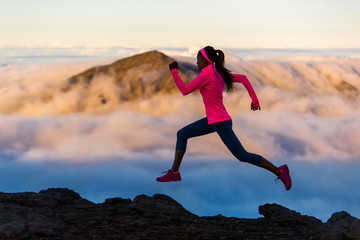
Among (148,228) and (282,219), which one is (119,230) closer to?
(148,228)

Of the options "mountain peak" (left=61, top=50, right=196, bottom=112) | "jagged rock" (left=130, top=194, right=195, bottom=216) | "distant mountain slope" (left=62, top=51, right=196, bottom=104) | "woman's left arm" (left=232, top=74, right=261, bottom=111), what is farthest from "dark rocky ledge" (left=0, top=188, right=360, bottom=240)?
"mountain peak" (left=61, top=50, right=196, bottom=112)

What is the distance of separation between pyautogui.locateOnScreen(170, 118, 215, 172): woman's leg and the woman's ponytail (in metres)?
0.83

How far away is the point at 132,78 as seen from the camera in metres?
178

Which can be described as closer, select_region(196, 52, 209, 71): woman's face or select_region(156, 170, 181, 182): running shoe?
select_region(196, 52, 209, 71): woman's face

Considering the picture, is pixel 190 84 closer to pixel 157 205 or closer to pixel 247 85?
pixel 247 85

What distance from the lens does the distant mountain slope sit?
173625 mm

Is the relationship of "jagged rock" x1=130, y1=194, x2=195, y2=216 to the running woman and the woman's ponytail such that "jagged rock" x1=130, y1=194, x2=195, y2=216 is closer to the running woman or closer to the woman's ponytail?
the running woman

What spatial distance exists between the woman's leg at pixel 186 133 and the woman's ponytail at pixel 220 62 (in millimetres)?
829

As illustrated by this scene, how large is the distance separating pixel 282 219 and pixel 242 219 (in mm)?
842

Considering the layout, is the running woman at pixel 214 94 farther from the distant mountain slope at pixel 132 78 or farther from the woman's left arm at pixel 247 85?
the distant mountain slope at pixel 132 78

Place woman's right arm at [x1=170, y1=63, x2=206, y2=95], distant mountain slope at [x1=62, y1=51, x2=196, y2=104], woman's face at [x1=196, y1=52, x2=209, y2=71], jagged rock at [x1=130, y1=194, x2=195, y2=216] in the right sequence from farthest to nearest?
distant mountain slope at [x1=62, y1=51, x2=196, y2=104]
jagged rock at [x1=130, y1=194, x2=195, y2=216]
woman's face at [x1=196, y1=52, x2=209, y2=71]
woman's right arm at [x1=170, y1=63, x2=206, y2=95]

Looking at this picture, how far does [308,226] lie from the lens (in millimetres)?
9922

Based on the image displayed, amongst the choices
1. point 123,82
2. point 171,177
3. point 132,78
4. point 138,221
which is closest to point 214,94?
point 171,177

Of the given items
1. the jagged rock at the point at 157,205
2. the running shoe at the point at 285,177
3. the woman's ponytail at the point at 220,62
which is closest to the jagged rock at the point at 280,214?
the running shoe at the point at 285,177
